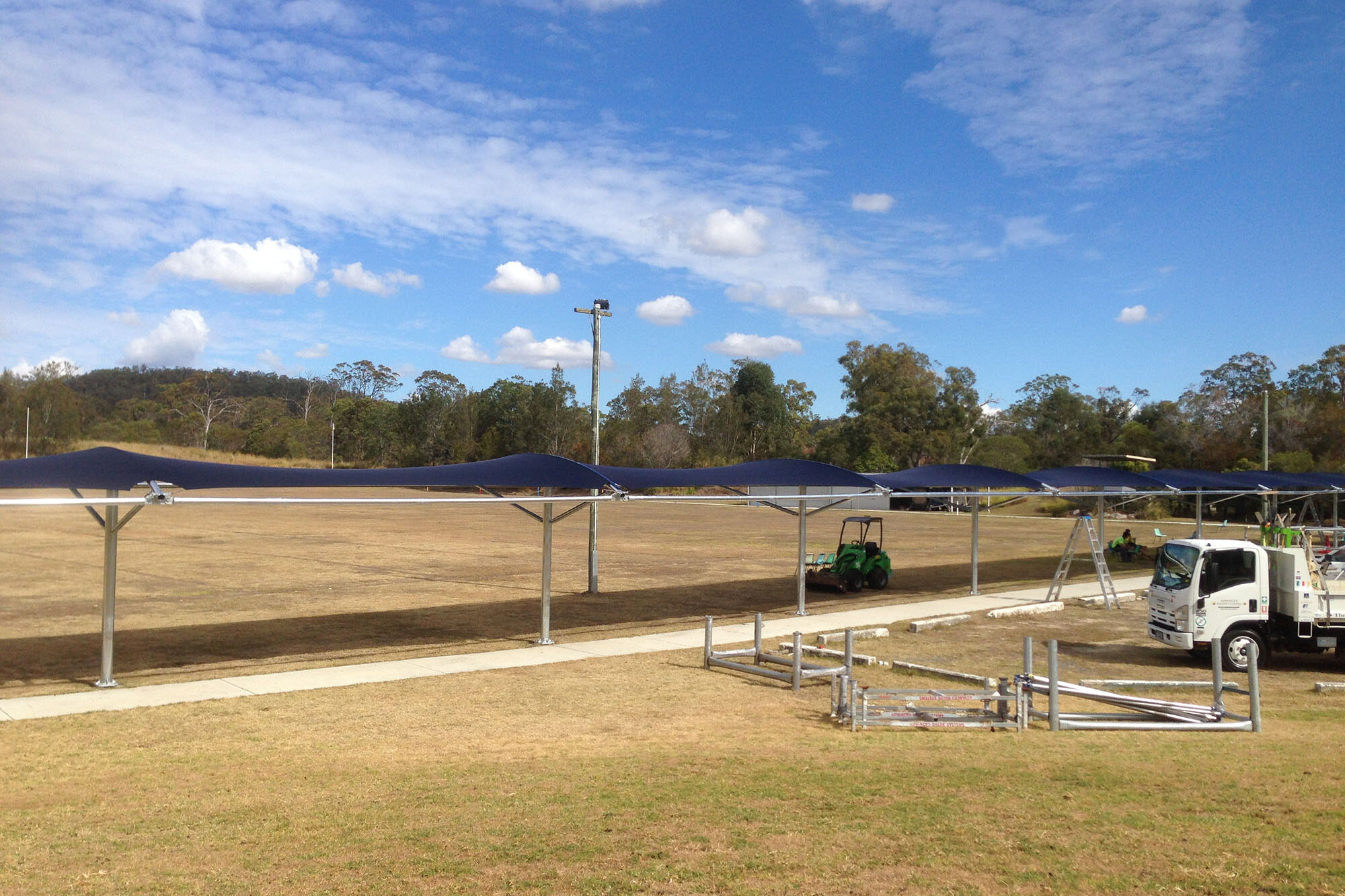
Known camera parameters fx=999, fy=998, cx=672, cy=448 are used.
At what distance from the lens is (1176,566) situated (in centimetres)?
1535

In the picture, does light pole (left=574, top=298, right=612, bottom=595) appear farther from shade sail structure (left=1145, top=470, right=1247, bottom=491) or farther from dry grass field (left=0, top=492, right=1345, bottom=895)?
shade sail structure (left=1145, top=470, right=1247, bottom=491)

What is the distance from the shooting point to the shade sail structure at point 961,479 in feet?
77.8

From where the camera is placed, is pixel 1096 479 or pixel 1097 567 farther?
pixel 1096 479

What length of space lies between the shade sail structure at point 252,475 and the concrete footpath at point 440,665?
2559 millimetres

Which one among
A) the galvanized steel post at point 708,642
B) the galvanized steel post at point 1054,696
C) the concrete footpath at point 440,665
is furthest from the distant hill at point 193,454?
the galvanized steel post at point 1054,696

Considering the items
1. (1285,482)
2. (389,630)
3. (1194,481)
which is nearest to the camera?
(389,630)

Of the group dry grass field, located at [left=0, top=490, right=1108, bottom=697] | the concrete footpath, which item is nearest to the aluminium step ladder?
the concrete footpath

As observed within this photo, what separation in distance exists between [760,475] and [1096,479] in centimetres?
1004

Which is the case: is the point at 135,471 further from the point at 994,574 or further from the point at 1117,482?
the point at 994,574

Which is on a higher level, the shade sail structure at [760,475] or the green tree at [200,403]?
the green tree at [200,403]

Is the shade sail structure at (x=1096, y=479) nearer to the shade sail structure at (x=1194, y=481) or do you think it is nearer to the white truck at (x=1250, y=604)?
the shade sail structure at (x=1194, y=481)

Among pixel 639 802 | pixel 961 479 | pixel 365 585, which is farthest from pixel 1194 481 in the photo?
pixel 639 802

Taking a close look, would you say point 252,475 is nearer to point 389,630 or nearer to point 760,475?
point 389,630

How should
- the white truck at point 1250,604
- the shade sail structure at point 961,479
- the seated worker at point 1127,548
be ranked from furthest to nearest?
the seated worker at point 1127,548
the shade sail structure at point 961,479
the white truck at point 1250,604
